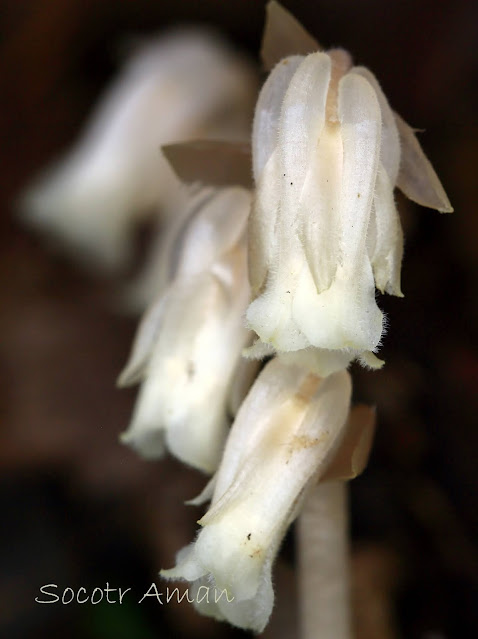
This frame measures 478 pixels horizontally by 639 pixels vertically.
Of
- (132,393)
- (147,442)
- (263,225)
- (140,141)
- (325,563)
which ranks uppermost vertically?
(263,225)

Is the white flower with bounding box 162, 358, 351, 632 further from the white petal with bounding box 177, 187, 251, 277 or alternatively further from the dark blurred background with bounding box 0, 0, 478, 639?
the dark blurred background with bounding box 0, 0, 478, 639

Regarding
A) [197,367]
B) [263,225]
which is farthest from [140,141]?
[263,225]

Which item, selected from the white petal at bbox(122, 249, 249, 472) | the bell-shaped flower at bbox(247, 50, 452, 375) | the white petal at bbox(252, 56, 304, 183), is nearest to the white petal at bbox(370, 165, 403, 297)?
the bell-shaped flower at bbox(247, 50, 452, 375)

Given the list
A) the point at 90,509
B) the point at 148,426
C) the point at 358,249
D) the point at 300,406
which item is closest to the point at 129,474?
the point at 90,509

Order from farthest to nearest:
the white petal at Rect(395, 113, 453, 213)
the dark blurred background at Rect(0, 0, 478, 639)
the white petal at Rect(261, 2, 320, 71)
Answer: the dark blurred background at Rect(0, 0, 478, 639) < the white petal at Rect(261, 2, 320, 71) < the white petal at Rect(395, 113, 453, 213)

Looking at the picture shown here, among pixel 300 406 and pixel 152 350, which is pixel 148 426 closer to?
pixel 152 350

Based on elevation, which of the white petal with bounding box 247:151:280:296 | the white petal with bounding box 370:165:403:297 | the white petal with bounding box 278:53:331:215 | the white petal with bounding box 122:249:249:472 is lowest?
the white petal with bounding box 122:249:249:472

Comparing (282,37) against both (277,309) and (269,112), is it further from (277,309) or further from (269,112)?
(277,309)
